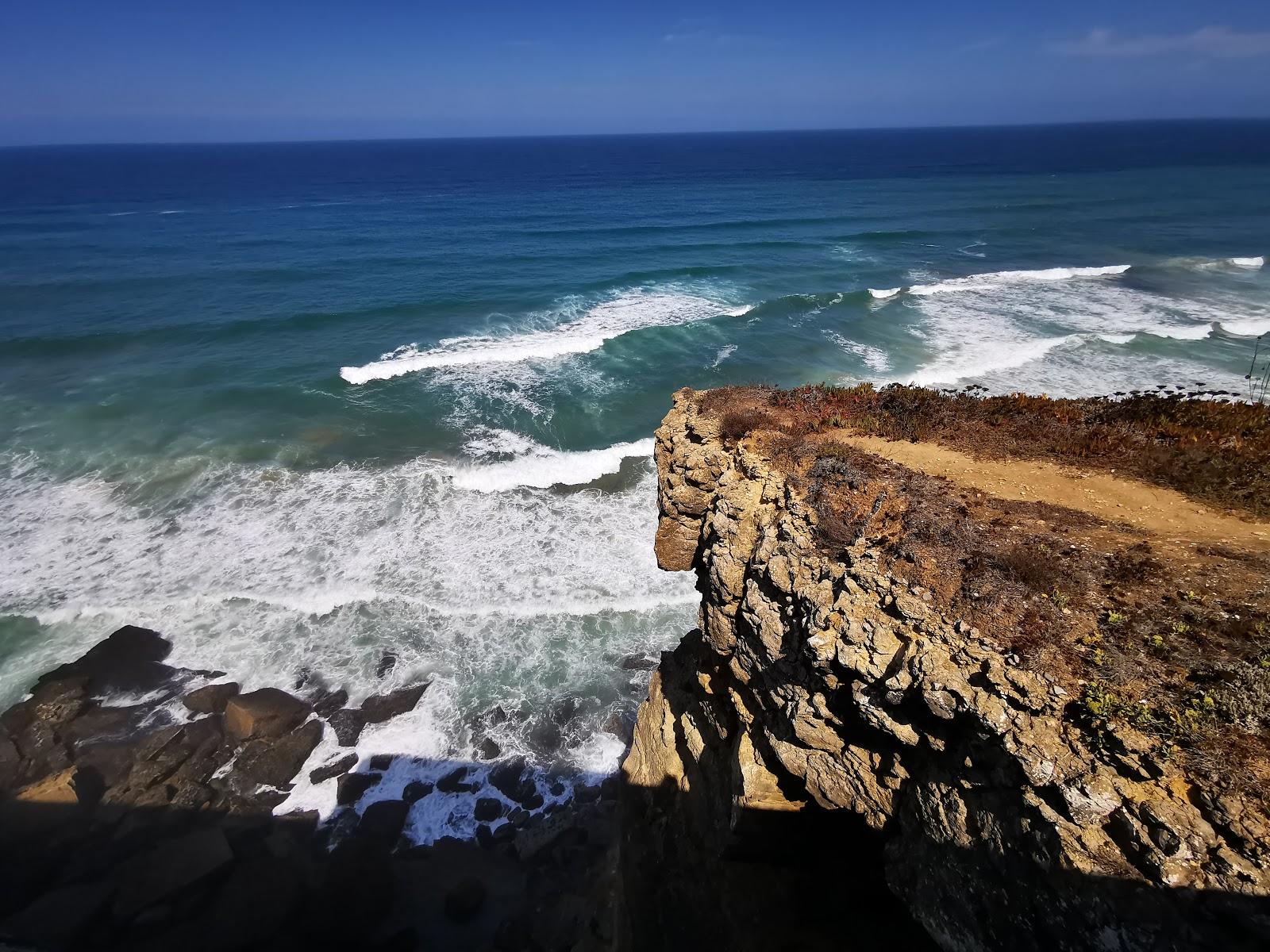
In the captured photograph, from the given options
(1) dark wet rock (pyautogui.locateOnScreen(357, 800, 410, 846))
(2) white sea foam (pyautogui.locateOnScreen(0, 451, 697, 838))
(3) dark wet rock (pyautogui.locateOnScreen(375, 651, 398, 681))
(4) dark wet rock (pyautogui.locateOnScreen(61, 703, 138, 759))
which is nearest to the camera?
(1) dark wet rock (pyautogui.locateOnScreen(357, 800, 410, 846))

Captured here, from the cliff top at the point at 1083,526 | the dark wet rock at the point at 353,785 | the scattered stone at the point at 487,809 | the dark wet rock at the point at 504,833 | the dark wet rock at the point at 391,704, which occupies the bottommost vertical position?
the dark wet rock at the point at 504,833

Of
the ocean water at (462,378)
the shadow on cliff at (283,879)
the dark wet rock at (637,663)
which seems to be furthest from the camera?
the ocean water at (462,378)

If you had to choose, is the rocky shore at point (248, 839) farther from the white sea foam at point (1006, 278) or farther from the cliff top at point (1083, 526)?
the white sea foam at point (1006, 278)

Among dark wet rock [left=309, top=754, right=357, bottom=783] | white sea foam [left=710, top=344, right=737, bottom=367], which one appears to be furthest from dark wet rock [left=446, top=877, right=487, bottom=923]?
white sea foam [left=710, top=344, right=737, bottom=367]

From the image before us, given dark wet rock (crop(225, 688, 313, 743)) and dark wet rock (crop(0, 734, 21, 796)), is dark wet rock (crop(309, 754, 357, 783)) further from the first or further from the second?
dark wet rock (crop(0, 734, 21, 796))

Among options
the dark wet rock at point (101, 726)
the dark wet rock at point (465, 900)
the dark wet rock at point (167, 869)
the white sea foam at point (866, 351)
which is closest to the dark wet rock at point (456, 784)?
the dark wet rock at point (465, 900)

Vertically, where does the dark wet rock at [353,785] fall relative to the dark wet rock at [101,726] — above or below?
below

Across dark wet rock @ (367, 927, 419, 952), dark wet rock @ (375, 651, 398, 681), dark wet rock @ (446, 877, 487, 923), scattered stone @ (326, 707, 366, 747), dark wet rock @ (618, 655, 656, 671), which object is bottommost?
dark wet rock @ (367, 927, 419, 952)
